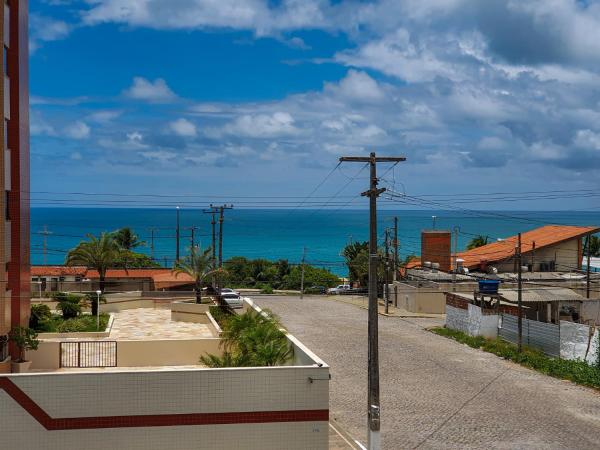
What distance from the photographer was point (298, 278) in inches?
3536

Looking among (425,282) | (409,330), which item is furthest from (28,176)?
(425,282)

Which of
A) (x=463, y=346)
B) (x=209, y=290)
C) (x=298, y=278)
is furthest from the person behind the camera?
(x=298, y=278)

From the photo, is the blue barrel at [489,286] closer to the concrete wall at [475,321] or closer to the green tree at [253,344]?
the concrete wall at [475,321]

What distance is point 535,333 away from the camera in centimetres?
3406

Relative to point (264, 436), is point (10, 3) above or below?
above

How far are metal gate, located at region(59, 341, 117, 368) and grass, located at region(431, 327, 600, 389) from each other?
699 inches

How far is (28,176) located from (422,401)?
16425 mm

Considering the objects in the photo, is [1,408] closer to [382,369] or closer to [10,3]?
[10,3]

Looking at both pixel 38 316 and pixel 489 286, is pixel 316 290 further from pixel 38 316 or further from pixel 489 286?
pixel 38 316

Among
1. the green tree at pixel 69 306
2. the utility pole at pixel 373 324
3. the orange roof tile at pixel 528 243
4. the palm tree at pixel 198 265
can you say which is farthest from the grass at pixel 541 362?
the orange roof tile at pixel 528 243

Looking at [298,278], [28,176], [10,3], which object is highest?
[10,3]

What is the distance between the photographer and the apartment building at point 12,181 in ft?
70.1

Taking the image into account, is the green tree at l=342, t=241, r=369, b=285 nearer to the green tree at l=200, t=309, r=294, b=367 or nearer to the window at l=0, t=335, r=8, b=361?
the green tree at l=200, t=309, r=294, b=367

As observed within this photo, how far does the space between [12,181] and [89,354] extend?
20.9 ft
